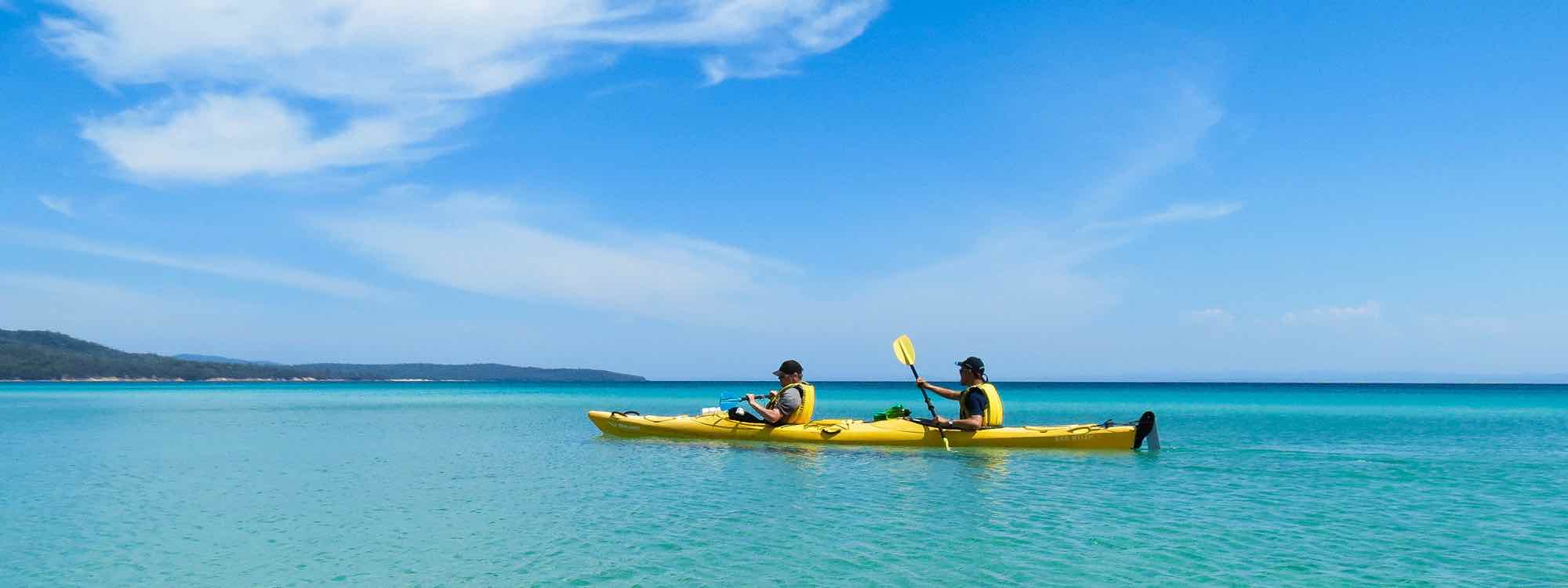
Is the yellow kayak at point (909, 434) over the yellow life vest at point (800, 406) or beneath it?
beneath

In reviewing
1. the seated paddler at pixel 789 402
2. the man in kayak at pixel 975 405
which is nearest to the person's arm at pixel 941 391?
the man in kayak at pixel 975 405

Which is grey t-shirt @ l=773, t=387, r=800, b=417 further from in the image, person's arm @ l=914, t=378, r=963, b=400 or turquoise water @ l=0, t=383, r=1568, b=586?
person's arm @ l=914, t=378, r=963, b=400

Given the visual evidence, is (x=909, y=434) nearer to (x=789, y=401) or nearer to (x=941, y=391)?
(x=941, y=391)

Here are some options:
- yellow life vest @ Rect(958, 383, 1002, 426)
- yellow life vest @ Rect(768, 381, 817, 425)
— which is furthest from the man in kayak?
yellow life vest @ Rect(768, 381, 817, 425)

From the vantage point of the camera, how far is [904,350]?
21000 mm

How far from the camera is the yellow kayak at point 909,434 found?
1778 centimetres

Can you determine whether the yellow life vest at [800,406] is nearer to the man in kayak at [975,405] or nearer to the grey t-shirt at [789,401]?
the grey t-shirt at [789,401]

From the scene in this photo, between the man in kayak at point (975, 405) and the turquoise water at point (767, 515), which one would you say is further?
the man in kayak at point (975, 405)

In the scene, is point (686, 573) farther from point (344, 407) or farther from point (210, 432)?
point (344, 407)

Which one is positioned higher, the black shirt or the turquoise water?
the black shirt

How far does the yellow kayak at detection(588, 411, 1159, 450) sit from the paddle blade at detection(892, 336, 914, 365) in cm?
221

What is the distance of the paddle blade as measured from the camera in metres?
20.8

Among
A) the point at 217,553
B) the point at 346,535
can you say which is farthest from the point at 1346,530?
the point at 217,553

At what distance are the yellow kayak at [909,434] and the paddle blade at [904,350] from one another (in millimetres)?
2205
